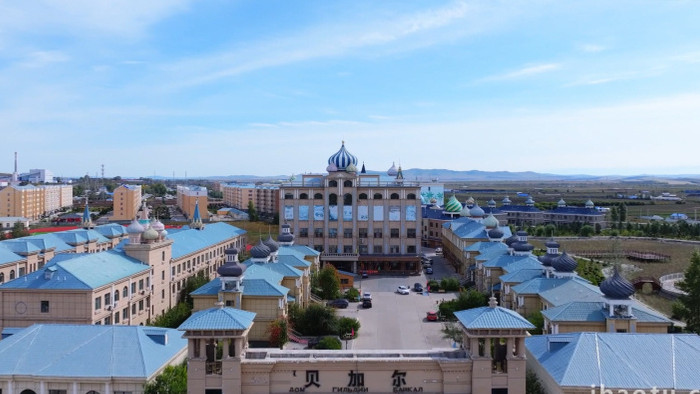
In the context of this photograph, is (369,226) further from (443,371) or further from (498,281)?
(443,371)

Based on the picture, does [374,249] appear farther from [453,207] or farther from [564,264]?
[564,264]

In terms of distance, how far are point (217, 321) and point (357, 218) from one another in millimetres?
44537

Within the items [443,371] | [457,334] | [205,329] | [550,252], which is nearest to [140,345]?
[205,329]

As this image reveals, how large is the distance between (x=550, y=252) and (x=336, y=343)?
52.4 ft

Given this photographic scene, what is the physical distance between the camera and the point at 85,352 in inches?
765

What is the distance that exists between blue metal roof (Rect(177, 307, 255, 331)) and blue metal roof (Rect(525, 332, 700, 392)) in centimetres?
989

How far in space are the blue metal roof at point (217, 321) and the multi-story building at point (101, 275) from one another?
14463 mm

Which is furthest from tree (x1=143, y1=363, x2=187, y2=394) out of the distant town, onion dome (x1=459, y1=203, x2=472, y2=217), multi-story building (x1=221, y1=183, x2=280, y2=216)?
multi-story building (x1=221, y1=183, x2=280, y2=216)

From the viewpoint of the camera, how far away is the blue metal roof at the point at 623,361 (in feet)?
54.0

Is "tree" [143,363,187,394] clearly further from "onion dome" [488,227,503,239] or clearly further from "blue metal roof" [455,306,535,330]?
"onion dome" [488,227,503,239]

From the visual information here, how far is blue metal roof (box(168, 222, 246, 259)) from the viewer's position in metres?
44.6

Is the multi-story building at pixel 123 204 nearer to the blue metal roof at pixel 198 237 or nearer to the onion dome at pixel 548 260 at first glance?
the blue metal roof at pixel 198 237

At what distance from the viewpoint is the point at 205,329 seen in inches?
636

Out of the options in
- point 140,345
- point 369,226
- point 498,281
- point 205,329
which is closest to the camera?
point 205,329
